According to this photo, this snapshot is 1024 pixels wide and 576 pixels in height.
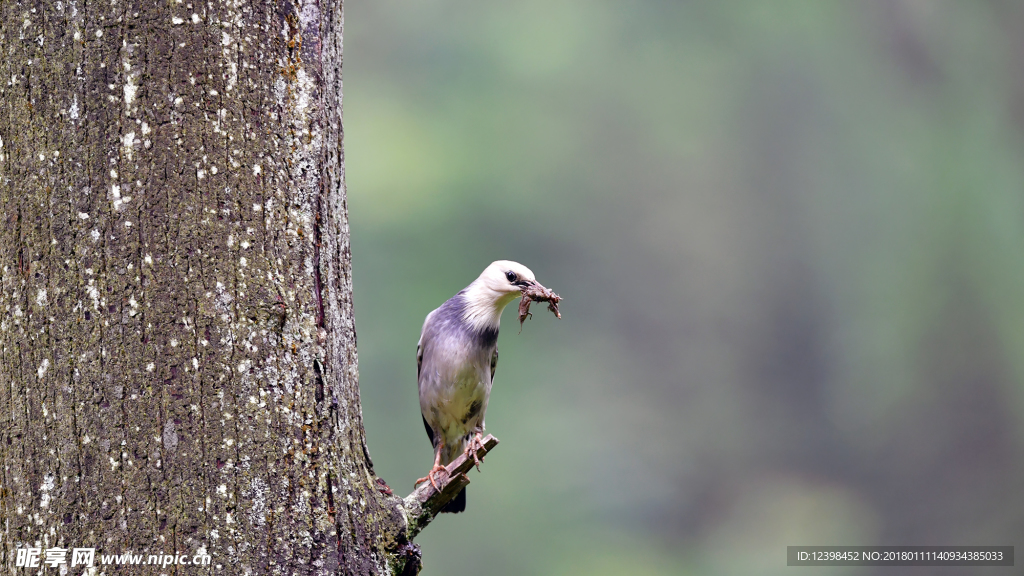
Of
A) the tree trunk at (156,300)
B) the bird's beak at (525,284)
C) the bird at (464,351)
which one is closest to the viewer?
the tree trunk at (156,300)

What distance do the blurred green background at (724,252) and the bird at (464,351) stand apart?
665 centimetres

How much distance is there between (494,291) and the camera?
3604 millimetres

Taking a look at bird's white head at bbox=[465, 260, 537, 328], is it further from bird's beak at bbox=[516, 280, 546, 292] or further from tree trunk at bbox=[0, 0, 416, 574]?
tree trunk at bbox=[0, 0, 416, 574]

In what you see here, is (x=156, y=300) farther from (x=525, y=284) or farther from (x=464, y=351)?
(x=464, y=351)

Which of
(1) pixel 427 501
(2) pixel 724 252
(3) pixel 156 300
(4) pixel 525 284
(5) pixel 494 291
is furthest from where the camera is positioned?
(2) pixel 724 252

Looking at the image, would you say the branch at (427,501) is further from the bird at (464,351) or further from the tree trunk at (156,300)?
the bird at (464,351)

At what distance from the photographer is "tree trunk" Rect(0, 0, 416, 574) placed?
5.11ft

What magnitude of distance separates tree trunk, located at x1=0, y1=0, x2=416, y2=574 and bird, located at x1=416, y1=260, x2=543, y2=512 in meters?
1.90

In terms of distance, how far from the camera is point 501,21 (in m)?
11.8

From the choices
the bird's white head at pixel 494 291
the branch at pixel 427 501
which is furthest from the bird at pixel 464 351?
the branch at pixel 427 501

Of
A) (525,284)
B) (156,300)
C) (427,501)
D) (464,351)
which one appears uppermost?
(525,284)

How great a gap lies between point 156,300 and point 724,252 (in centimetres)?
1150

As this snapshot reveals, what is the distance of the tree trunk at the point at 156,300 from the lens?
5.11 ft

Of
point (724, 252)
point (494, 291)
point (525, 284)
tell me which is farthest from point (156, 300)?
point (724, 252)
